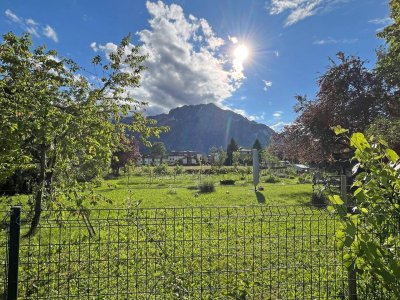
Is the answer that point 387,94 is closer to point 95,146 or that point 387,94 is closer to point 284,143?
point 284,143

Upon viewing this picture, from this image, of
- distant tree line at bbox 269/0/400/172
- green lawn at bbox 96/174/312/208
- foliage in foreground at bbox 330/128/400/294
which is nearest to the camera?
foliage in foreground at bbox 330/128/400/294

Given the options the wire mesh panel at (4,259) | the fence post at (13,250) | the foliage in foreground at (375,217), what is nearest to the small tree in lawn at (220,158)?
the wire mesh panel at (4,259)

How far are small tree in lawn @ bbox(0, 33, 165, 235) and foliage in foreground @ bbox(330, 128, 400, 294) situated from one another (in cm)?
380

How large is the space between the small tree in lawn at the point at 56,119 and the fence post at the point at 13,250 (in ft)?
4.90

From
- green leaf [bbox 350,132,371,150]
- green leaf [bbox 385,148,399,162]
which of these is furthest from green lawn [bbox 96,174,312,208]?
green leaf [bbox 385,148,399,162]

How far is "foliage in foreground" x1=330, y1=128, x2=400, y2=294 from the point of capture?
2.16 metres

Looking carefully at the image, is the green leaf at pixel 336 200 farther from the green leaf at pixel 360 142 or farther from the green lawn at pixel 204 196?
the green lawn at pixel 204 196

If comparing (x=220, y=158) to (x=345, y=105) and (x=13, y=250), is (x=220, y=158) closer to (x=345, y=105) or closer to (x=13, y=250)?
(x=345, y=105)

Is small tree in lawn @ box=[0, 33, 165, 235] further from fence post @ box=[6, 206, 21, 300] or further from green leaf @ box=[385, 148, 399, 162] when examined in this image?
green leaf @ box=[385, 148, 399, 162]

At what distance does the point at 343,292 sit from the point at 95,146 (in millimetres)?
4861

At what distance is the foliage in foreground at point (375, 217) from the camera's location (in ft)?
7.09

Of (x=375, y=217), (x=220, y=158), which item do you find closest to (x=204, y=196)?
(x=375, y=217)

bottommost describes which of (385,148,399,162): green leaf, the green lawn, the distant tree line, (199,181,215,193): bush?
the green lawn

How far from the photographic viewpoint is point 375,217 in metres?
2.45
